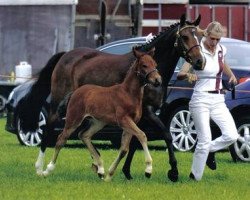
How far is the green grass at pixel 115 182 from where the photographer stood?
15031mm

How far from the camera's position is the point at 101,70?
58.9 ft

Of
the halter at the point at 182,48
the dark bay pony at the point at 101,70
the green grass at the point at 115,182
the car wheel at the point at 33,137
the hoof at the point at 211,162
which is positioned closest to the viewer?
the green grass at the point at 115,182

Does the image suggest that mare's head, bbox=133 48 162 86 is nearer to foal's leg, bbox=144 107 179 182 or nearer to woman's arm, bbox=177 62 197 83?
woman's arm, bbox=177 62 197 83

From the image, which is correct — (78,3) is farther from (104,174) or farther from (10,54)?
(104,174)

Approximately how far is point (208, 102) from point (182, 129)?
5.25 m

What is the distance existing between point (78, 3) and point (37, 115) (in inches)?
754

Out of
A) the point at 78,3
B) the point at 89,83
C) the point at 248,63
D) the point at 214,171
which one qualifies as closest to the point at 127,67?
the point at 89,83

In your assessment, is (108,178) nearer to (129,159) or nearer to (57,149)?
(129,159)

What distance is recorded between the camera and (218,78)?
16.9 m

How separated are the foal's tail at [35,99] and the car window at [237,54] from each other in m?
3.49

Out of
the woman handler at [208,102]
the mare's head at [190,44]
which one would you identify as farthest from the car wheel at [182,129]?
the woman handler at [208,102]

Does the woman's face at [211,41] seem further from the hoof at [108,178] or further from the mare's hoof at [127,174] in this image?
the hoof at [108,178]

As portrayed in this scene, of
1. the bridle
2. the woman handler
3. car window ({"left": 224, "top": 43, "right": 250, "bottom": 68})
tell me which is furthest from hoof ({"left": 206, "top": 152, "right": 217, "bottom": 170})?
car window ({"left": 224, "top": 43, "right": 250, "bottom": 68})

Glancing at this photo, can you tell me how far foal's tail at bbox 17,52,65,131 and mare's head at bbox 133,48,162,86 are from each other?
3119 millimetres
